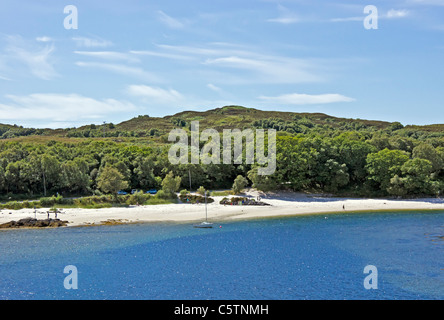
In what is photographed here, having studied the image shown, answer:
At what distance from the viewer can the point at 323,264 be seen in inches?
1564

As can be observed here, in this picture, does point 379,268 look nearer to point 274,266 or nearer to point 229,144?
point 274,266

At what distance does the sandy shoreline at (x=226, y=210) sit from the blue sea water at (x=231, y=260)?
4.85 m

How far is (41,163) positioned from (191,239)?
4210 centimetres

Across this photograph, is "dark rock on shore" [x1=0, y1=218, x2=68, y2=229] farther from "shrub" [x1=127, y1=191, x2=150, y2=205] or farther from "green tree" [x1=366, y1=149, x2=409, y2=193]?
"green tree" [x1=366, y1=149, x2=409, y2=193]

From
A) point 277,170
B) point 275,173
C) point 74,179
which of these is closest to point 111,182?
point 74,179

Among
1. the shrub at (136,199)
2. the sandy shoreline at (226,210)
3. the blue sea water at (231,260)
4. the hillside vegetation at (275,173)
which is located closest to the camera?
the blue sea water at (231,260)

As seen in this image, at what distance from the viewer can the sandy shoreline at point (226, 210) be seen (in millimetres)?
64750

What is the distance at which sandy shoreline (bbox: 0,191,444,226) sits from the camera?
Answer: 64750 mm

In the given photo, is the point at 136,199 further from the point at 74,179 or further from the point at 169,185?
the point at 74,179

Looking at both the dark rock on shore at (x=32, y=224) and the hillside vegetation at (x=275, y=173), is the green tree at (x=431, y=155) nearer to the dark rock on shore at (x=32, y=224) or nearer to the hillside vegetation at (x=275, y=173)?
the hillside vegetation at (x=275, y=173)

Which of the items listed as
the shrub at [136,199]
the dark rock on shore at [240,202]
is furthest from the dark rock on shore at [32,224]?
the dark rock on shore at [240,202]

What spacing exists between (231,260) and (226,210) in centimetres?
2972

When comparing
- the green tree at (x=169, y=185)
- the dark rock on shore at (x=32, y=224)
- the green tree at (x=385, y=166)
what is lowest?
the dark rock on shore at (x=32, y=224)
